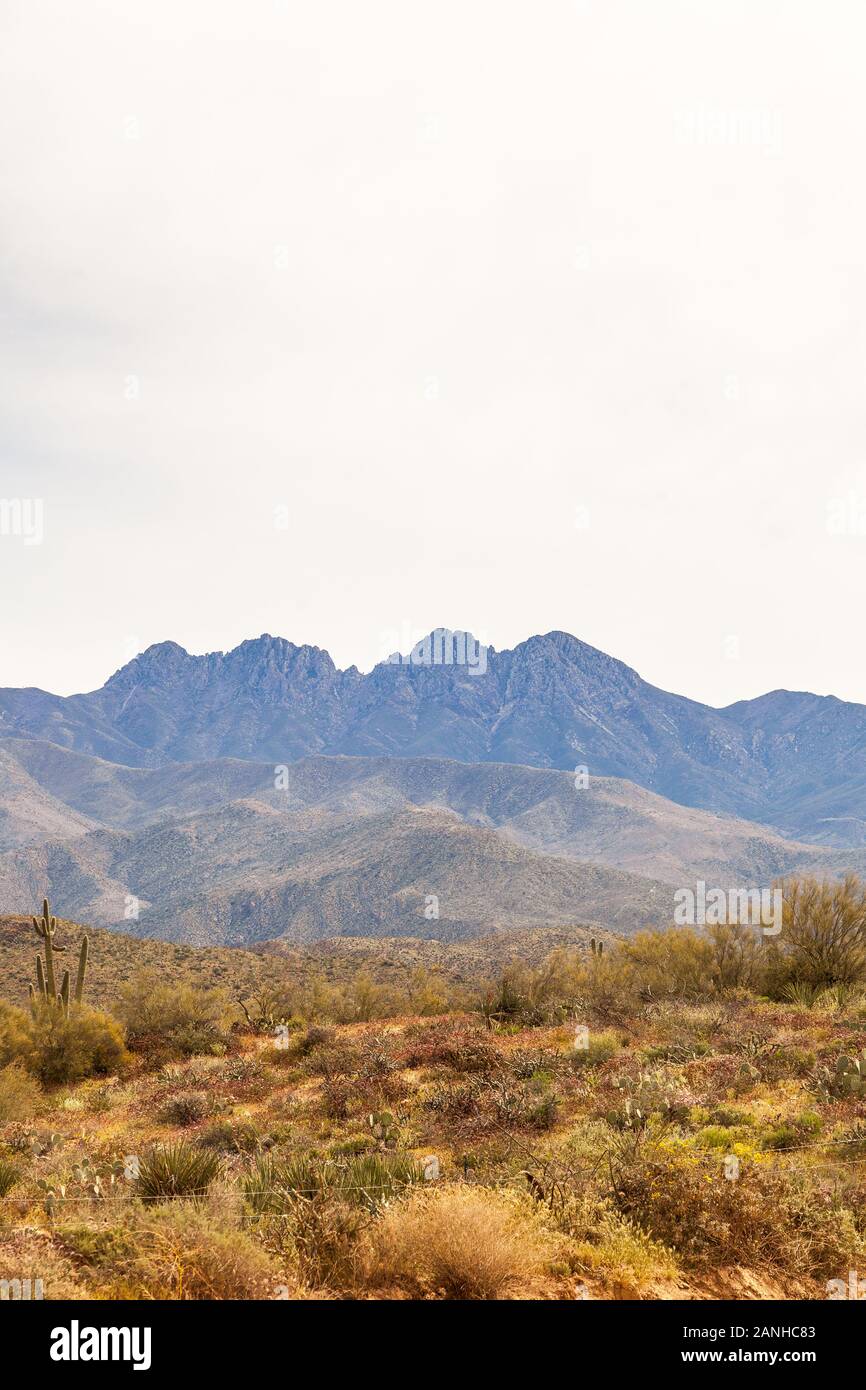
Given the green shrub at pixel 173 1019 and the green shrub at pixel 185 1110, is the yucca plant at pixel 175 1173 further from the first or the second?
the green shrub at pixel 173 1019

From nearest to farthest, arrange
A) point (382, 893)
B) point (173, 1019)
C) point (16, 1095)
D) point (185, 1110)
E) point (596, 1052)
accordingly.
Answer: point (185, 1110) < point (596, 1052) < point (16, 1095) < point (173, 1019) < point (382, 893)

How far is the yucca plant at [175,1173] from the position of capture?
735cm

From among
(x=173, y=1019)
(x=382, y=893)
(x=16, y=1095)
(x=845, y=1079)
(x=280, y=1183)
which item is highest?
(x=280, y=1183)

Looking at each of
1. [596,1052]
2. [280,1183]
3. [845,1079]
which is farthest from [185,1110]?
[845,1079]

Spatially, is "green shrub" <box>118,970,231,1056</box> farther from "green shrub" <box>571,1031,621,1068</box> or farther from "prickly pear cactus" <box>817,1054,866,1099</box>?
"prickly pear cactus" <box>817,1054,866,1099</box>

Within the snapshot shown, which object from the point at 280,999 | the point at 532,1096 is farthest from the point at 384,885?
the point at 532,1096

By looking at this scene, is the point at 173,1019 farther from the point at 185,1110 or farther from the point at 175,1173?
the point at 175,1173

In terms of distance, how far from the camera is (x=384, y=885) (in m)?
162

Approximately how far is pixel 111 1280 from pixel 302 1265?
49.6 inches

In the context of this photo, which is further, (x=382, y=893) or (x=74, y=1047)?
(x=382, y=893)

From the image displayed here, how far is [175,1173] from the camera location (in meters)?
7.50

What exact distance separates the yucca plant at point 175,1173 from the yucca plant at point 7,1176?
6.45 ft

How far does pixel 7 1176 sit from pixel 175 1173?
2.84m
